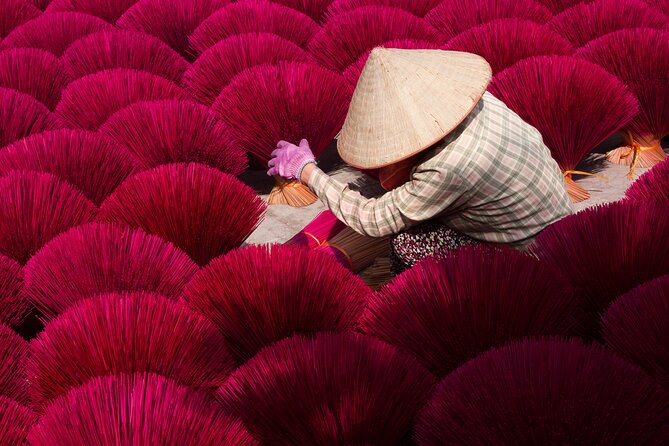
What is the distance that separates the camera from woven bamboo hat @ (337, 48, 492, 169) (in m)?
1.64

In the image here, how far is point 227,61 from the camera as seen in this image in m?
2.53

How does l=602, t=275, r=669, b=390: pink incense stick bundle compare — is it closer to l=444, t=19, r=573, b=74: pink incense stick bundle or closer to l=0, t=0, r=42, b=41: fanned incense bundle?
l=444, t=19, r=573, b=74: pink incense stick bundle

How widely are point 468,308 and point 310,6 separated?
1955mm

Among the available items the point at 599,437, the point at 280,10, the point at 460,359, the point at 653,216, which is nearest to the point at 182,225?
the point at 460,359

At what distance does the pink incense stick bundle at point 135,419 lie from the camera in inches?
40.4

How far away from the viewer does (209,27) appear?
2.82 meters

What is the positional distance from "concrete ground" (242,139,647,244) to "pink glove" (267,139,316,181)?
1.27 ft

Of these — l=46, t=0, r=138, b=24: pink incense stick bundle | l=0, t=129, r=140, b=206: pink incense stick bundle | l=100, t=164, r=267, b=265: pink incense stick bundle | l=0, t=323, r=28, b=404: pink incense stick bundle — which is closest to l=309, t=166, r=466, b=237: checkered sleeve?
l=100, t=164, r=267, b=265: pink incense stick bundle

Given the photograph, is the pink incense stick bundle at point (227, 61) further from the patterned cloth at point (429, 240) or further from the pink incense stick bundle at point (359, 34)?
the patterned cloth at point (429, 240)

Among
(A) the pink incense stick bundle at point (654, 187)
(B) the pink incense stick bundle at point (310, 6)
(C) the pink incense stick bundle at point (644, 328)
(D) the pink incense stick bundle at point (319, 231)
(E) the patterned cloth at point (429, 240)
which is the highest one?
(C) the pink incense stick bundle at point (644, 328)

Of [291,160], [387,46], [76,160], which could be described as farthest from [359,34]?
[76,160]

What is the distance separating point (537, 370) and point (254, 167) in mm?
1630

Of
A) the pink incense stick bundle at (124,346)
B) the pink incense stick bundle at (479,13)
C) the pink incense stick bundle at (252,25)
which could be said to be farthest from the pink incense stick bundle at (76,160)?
the pink incense stick bundle at (479,13)

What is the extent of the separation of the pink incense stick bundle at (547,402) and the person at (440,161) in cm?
57
